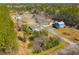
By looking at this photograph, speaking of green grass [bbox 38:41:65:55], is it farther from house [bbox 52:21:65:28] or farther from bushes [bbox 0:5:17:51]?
bushes [bbox 0:5:17:51]

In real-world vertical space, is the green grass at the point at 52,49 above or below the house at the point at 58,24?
below

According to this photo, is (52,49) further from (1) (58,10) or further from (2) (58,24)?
(1) (58,10)

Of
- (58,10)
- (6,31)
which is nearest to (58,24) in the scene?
(58,10)

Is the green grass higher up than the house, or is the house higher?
the house

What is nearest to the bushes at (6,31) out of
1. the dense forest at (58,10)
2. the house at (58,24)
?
the dense forest at (58,10)

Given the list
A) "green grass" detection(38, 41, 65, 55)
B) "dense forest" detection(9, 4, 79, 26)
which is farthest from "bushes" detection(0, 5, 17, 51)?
"green grass" detection(38, 41, 65, 55)

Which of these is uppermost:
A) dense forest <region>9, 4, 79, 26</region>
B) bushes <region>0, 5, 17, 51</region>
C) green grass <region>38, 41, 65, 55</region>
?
dense forest <region>9, 4, 79, 26</region>

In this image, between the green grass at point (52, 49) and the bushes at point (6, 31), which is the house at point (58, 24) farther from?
the bushes at point (6, 31)
